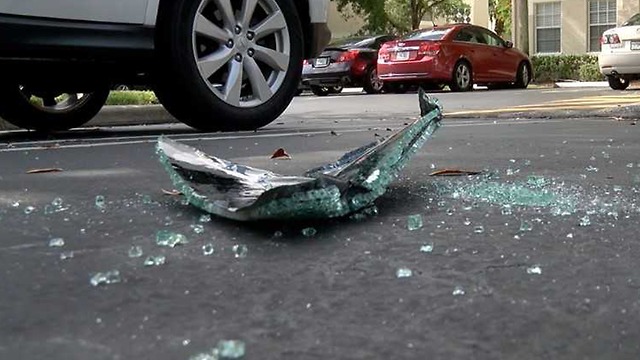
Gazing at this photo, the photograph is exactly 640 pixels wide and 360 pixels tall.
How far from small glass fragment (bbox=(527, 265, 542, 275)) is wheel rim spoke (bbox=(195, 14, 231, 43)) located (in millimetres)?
3544

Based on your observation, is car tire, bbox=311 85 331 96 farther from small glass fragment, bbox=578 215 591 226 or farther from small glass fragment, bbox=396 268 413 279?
small glass fragment, bbox=396 268 413 279

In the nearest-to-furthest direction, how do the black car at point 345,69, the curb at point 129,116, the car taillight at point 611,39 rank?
the curb at point 129,116
the car taillight at point 611,39
the black car at point 345,69

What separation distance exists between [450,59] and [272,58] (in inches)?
462

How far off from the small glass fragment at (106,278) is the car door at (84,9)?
3116 millimetres

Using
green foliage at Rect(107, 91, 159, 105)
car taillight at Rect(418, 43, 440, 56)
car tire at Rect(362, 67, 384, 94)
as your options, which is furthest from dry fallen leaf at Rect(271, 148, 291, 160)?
car tire at Rect(362, 67, 384, 94)

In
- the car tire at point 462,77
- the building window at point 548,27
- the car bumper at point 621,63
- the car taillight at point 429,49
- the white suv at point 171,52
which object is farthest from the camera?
the building window at point 548,27

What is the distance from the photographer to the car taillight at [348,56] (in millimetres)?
17062

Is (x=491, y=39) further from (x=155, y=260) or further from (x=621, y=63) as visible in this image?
(x=155, y=260)

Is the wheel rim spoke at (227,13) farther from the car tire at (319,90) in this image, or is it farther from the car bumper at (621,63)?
the car tire at (319,90)

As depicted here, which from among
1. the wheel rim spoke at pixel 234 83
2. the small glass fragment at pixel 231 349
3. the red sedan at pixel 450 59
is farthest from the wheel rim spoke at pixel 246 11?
the red sedan at pixel 450 59

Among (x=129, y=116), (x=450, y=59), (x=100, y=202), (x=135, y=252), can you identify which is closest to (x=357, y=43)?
(x=450, y=59)

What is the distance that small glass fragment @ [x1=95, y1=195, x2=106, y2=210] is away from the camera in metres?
1.98

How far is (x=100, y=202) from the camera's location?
6.74 feet

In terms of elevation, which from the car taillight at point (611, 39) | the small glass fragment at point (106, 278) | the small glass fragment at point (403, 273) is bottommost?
the small glass fragment at point (403, 273)
